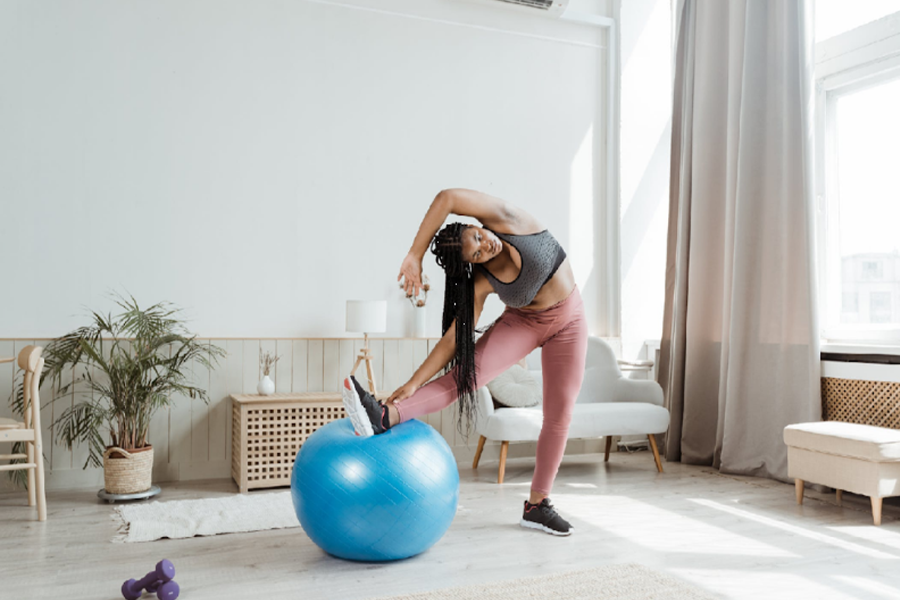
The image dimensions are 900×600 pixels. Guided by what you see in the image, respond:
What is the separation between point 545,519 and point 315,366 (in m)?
1.91

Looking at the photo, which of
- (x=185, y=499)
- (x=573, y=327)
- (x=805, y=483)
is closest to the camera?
(x=573, y=327)

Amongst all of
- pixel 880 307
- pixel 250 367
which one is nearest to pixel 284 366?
pixel 250 367

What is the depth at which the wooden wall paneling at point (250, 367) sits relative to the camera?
14.2 ft

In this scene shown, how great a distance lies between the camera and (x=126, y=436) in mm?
3725

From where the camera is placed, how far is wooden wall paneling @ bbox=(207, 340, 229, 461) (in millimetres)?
4246

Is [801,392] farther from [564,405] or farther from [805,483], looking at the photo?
[564,405]

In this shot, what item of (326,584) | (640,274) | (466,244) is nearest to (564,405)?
(466,244)

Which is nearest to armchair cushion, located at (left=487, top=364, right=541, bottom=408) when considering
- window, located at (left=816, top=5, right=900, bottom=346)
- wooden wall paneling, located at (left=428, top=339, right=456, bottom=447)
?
wooden wall paneling, located at (left=428, top=339, right=456, bottom=447)

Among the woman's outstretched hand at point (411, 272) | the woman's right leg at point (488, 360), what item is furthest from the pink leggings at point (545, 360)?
the woman's outstretched hand at point (411, 272)

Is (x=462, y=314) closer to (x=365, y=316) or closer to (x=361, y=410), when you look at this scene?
(x=361, y=410)

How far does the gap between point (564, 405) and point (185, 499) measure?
1.96m

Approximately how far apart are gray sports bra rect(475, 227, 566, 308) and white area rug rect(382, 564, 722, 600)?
3.21 feet

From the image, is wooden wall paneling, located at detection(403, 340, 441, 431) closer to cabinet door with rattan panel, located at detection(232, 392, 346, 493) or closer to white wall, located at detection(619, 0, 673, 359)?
cabinet door with rattan panel, located at detection(232, 392, 346, 493)

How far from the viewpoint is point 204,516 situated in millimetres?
3268
